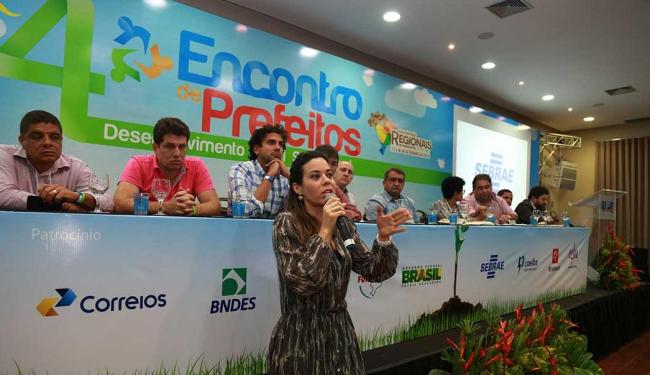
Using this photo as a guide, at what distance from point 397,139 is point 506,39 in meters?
1.72

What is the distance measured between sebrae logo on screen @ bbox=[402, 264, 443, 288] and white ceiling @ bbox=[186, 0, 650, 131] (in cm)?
278

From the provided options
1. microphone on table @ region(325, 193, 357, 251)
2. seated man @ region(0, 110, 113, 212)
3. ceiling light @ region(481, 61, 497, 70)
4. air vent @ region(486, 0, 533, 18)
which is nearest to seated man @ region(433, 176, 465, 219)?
air vent @ region(486, 0, 533, 18)

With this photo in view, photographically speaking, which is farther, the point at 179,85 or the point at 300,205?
the point at 179,85

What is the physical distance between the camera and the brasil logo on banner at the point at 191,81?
2961 mm

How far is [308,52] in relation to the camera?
4.52m

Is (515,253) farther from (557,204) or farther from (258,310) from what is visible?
(557,204)

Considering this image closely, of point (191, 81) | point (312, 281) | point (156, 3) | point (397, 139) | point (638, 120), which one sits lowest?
point (312, 281)

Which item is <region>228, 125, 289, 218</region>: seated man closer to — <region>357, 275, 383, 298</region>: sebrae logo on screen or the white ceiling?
<region>357, 275, 383, 298</region>: sebrae logo on screen

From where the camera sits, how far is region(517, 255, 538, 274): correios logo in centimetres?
305

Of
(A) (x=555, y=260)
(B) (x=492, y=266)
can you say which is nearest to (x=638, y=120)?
(A) (x=555, y=260)

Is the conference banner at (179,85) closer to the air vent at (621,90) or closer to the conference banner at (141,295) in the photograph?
the conference banner at (141,295)

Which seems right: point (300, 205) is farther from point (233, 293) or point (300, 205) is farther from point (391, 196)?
point (391, 196)

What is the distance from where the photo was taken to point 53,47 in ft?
9.71

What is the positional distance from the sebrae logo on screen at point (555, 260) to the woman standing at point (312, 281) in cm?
273
